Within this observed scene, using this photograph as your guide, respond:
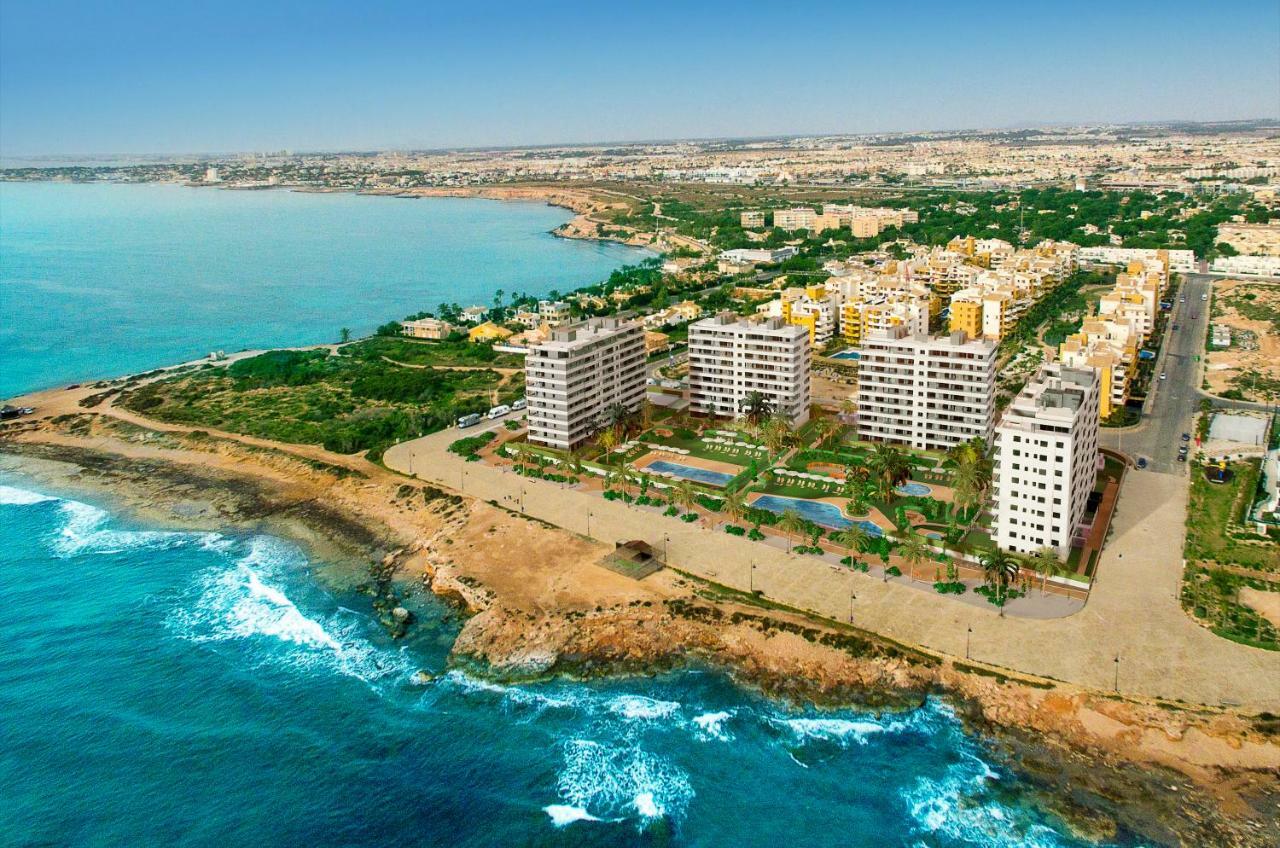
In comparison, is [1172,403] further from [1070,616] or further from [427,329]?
[427,329]

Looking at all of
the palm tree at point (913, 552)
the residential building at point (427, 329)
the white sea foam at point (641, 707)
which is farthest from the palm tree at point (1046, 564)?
the residential building at point (427, 329)

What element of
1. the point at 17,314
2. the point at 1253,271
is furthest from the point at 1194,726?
the point at 17,314

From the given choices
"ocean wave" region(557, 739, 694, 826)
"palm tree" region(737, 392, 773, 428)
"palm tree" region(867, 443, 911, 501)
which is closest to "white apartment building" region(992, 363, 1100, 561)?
"palm tree" region(867, 443, 911, 501)

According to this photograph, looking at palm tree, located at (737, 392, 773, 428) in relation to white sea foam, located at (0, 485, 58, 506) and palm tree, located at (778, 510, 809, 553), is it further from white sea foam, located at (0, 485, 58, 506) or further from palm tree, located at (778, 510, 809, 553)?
white sea foam, located at (0, 485, 58, 506)

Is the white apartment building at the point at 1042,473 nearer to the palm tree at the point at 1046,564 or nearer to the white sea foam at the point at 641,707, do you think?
the palm tree at the point at 1046,564

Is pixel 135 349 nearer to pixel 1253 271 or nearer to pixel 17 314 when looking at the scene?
pixel 17 314

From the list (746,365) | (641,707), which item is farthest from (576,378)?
(641,707)

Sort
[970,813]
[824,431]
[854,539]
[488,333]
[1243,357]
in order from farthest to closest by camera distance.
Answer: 1. [488,333]
2. [1243,357]
3. [824,431]
4. [854,539]
5. [970,813]
